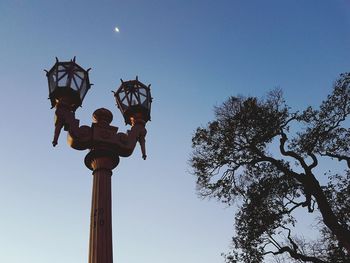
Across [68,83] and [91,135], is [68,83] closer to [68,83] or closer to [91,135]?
[68,83]

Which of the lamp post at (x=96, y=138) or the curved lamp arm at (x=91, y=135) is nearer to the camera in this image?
the lamp post at (x=96, y=138)

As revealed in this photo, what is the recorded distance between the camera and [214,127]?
16953 millimetres

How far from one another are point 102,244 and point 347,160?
1325 centimetres

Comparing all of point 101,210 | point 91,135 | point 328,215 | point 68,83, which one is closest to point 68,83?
point 68,83

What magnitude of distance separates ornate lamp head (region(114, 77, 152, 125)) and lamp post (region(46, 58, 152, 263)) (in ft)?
0.11

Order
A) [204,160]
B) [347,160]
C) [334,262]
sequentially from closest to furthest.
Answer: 1. [334,262]
2. [347,160]
3. [204,160]

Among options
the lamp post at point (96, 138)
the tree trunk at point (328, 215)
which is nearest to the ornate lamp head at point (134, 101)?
the lamp post at point (96, 138)

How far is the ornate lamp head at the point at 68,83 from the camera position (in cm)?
549

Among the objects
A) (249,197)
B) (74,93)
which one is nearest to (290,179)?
(249,197)

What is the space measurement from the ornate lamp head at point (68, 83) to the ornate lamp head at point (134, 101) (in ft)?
2.24

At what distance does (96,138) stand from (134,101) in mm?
1166

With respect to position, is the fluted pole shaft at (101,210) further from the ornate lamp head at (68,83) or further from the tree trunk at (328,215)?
the tree trunk at (328,215)

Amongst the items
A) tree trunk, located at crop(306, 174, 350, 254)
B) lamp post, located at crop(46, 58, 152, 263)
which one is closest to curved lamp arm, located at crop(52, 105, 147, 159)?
lamp post, located at crop(46, 58, 152, 263)

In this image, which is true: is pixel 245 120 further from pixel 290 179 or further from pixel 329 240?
pixel 329 240
